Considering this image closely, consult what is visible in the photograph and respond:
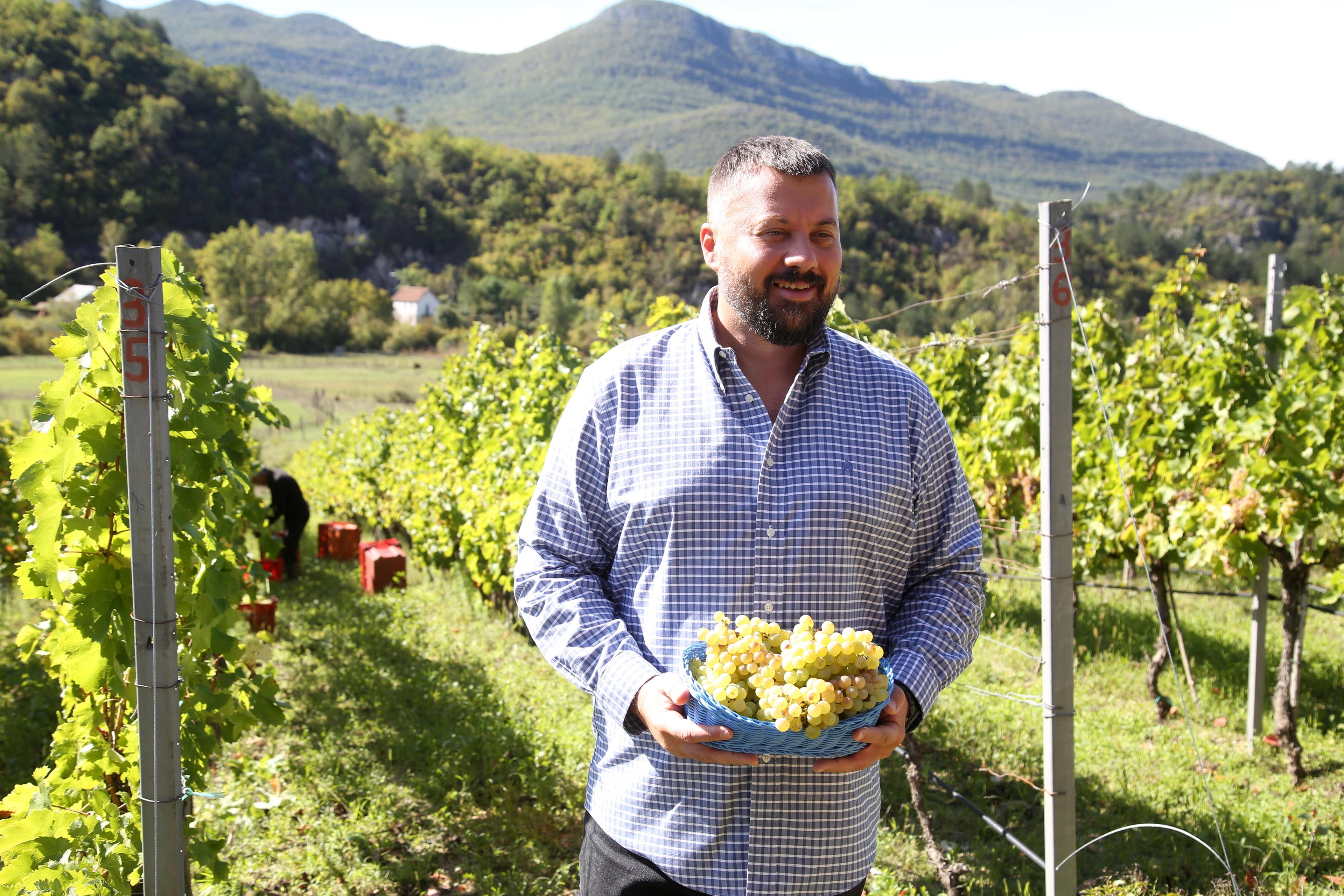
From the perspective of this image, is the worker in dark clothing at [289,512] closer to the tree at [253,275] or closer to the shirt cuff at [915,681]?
the shirt cuff at [915,681]

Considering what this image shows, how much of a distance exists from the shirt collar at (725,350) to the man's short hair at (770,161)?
0.20 meters

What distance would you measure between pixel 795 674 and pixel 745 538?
0.95ft

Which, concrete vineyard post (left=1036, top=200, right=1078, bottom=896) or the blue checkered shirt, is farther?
concrete vineyard post (left=1036, top=200, right=1078, bottom=896)

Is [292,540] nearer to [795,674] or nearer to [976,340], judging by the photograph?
[976,340]

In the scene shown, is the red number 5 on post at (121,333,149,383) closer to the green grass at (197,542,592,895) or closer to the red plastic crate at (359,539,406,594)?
the green grass at (197,542,592,895)

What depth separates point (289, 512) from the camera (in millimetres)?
8258

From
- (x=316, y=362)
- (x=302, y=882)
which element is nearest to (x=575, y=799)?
(x=302, y=882)

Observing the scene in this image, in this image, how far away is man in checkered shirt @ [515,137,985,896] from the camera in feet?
5.29

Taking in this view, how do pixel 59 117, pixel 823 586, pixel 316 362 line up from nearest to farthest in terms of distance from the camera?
pixel 823 586 < pixel 316 362 < pixel 59 117

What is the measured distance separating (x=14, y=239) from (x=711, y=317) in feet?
236

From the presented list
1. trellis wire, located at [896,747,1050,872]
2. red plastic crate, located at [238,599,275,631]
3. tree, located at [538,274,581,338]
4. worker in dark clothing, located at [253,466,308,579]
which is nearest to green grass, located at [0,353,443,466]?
worker in dark clothing, located at [253,466,308,579]

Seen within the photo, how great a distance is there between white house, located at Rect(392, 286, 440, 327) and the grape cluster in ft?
207

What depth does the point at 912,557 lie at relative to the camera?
71.8 inches

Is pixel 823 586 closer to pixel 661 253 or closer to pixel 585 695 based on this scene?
pixel 585 695
